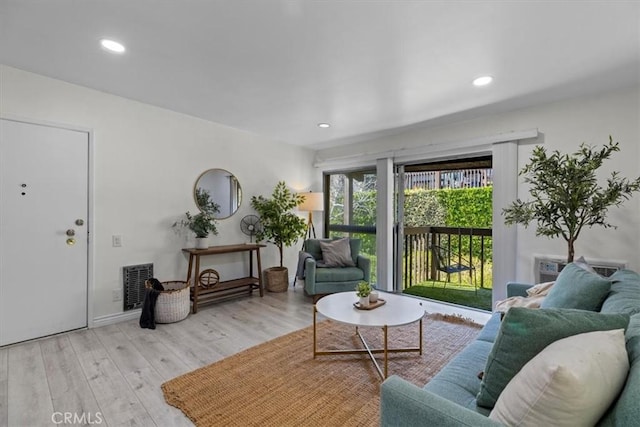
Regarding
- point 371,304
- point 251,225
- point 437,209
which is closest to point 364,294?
point 371,304

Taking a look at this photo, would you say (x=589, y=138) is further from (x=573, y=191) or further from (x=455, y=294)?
(x=455, y=294)

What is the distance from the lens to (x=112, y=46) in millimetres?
2166

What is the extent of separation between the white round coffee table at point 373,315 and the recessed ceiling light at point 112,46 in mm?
2418

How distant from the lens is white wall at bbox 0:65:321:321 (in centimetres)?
279

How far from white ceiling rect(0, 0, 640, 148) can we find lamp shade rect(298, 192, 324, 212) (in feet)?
5.77

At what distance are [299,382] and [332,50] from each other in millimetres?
2359

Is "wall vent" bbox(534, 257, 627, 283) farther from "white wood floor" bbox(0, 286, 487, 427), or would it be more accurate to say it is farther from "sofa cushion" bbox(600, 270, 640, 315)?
"sofa cushion" bbox(600, 270, 640, 315)

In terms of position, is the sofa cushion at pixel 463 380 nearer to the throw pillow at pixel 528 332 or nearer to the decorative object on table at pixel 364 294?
the throw pillow at pixel 528 332

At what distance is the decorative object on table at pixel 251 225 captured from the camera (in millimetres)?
4336

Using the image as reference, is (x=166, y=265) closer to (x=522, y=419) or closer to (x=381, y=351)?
(x=381, y=351)

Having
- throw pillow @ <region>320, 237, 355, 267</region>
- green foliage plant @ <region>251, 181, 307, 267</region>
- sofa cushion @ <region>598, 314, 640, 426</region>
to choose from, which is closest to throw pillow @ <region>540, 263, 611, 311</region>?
sofa cushion @ <region>598, 314, 640, 426</region>

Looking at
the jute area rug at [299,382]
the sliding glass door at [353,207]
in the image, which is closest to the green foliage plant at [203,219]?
the jute area rug at [299,382]

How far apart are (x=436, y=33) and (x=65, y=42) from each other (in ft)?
8.44

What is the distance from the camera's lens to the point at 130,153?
10.7 ft
